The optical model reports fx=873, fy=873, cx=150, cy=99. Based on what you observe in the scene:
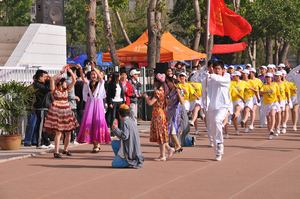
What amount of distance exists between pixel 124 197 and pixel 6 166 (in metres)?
4.35

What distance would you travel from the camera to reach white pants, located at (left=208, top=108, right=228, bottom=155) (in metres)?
15.5

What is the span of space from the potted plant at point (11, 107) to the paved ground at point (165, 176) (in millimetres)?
1121

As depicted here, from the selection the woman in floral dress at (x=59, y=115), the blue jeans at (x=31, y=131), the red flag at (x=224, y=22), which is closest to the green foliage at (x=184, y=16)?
the red flag at (x=224, y=22)

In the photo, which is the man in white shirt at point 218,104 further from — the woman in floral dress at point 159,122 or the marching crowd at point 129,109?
the woman in floral dress at point 159,122

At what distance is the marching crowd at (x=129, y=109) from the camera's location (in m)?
15.5

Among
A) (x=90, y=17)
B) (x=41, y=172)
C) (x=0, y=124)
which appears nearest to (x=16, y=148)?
(x=0, y=124)

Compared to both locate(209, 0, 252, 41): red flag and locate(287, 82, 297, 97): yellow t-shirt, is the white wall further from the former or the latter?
locate(287, 82, 297, 97): yellow t-shirt

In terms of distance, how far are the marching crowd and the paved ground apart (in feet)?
1.15

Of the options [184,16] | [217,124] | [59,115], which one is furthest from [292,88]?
[184,16]

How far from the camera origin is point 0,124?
17.9 m

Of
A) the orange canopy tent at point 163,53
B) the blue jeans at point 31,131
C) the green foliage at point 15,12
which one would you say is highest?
the green foliage at point 15,12

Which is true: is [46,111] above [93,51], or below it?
below

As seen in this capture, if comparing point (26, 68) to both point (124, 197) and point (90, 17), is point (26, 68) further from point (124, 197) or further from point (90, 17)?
point (124, 197)

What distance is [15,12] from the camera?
231ft
